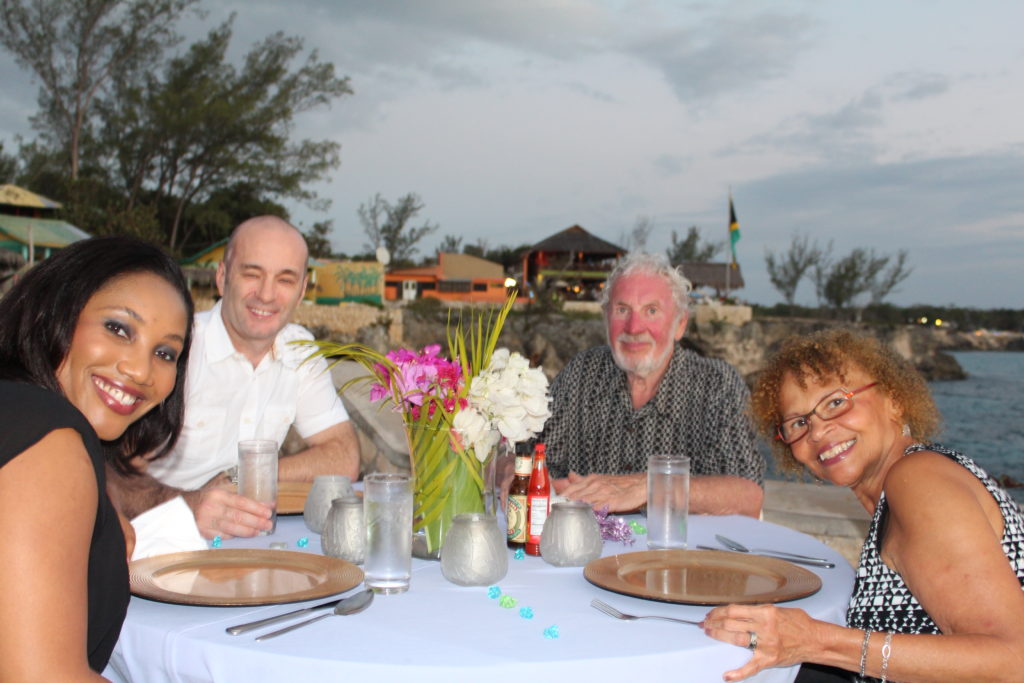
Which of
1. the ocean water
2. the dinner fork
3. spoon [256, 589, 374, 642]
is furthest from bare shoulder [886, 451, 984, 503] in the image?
the ocean water

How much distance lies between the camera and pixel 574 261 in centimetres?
4500

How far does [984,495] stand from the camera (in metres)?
1.54

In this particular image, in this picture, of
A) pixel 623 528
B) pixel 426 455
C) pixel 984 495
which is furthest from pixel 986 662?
pixel 426 455

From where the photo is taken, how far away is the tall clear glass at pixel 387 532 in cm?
156

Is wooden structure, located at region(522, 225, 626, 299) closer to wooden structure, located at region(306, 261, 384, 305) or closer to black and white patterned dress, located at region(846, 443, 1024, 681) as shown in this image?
wooden structure, located at region(306, 261, 384, 305)

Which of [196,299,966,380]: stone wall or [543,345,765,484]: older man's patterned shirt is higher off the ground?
[196,299,966,380]: stone wall

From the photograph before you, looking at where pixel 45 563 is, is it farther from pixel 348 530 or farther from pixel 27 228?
pixel 27 228

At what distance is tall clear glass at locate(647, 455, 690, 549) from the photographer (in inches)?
76.2

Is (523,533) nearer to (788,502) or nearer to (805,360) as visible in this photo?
(805,360)

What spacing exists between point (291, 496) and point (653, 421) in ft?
4.25

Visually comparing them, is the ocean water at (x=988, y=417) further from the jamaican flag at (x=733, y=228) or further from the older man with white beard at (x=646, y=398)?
the jamaican flag at (x=733, y=228)

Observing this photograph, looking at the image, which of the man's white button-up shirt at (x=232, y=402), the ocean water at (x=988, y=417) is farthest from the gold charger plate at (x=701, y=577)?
the ocean water at (x=988, y=417)

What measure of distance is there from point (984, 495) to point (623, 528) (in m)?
0.79

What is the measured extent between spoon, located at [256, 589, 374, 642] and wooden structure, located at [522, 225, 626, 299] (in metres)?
41.5
